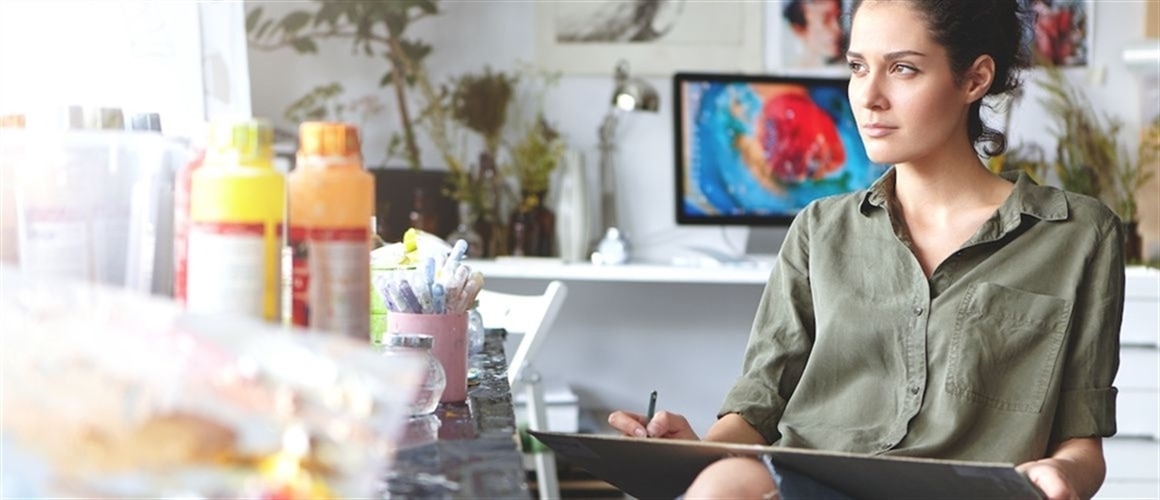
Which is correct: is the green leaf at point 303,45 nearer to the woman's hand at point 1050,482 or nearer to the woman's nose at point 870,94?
the woman's nose at point 870,94

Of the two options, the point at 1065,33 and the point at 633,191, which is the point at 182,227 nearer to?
the point at 633,191

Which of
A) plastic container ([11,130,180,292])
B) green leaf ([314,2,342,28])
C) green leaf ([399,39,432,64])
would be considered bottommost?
plastic container ([11,130,180,292])

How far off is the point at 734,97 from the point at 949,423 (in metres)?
2.27

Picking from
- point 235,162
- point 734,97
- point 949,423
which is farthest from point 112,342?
point 734,97

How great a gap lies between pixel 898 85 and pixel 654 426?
47cm

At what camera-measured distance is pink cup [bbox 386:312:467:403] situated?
4.50 ft

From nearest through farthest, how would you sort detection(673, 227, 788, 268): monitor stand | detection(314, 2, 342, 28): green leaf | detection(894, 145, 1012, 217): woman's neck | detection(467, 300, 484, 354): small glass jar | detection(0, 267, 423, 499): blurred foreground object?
1. detection(0, 267, 423, 499): blurred foreground object
2. detection(894, 145, 1012, 217): woman's neck
3. detection(467, 300, 484, 354): small glass jar
4. detection(673, 227, 788, 268): monitor stand
5. detection(314, 2, 342, 28): green leaf

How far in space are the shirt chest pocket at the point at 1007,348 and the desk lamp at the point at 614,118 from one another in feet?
6.98

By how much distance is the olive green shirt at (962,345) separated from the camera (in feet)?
4.97

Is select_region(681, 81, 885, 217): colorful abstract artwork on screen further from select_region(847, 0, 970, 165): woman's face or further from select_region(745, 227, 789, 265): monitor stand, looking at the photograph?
select_region(847, 0, 970, 165): woman's face

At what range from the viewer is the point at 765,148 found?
3.72 meters

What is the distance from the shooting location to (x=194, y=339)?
762 millimetres

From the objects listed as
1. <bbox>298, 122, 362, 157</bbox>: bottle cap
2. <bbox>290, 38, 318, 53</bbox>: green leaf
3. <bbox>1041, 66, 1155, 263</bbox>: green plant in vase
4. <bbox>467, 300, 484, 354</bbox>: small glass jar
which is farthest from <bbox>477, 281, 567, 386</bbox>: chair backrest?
<bbox>1041, 66, 1155, 263</bbox>: green plant in vase

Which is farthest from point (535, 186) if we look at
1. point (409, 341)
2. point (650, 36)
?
point (409, 341)
